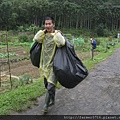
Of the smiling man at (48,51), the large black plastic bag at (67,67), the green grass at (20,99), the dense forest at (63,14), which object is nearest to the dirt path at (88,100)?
the green grass at (20,99)

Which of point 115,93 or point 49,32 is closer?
point 49,32

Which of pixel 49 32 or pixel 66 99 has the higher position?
pixel 49 32

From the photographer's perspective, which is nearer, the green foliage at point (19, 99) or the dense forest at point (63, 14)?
the green foliage at point (19, 99)

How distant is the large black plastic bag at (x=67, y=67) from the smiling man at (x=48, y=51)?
0.51 feet

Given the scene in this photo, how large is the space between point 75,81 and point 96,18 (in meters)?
54.0

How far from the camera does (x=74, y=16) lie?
184ft

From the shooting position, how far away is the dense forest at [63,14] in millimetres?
49044

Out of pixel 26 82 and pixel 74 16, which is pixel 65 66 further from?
pixel 74 16

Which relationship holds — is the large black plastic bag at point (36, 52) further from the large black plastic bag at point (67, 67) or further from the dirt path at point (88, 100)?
the dirt path at point (88, 100)

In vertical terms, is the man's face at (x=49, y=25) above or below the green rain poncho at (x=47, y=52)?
above

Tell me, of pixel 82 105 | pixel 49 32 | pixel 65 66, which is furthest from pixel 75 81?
pixel 49 32

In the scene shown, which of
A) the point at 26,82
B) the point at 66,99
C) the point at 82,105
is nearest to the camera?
the point at 82,105

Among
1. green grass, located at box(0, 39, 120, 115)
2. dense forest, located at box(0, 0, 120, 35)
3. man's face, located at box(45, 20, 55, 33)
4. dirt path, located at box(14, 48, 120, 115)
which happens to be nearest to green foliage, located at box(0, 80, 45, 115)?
green grass, located at box(0, 39, 120, 115)

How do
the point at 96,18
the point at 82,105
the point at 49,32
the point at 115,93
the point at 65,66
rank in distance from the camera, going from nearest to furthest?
Result: the point at 65,66 → the point at 49,32 → the point at 82,105 → the point at 115,93 → the point at 96,18
